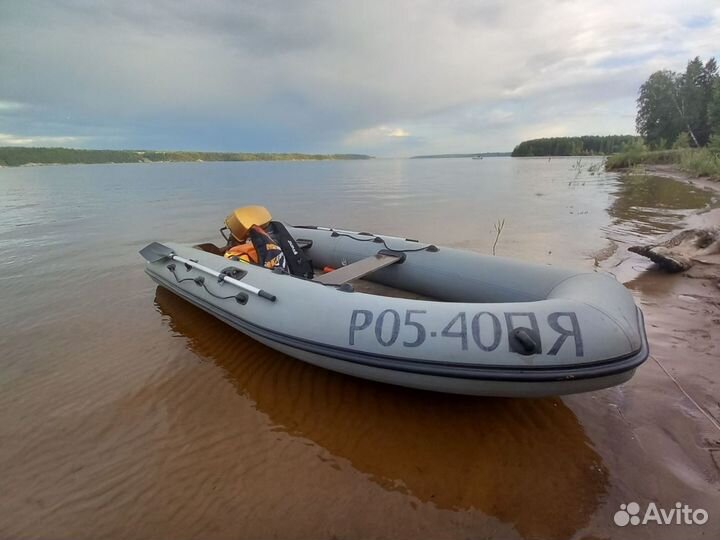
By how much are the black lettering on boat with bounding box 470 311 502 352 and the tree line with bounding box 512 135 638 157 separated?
57.4m


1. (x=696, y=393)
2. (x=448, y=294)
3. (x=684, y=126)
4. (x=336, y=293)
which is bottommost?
(x=696, y=393)

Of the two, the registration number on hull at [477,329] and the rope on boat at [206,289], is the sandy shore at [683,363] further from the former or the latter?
the rope on boat at [206,289]

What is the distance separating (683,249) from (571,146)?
66.5 m

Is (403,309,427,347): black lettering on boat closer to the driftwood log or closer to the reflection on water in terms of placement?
the reflection on water

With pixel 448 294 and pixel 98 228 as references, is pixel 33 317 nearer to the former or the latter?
pixel 448 294

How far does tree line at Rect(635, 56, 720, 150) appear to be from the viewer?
32.2 m

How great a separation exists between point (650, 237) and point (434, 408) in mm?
6961

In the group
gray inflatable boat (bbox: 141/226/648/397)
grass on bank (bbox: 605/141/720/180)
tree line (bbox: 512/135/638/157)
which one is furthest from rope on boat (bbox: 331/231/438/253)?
tree line (bbox: 512/135/638/157)

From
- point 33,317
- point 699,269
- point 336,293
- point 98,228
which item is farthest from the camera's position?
point 98,228

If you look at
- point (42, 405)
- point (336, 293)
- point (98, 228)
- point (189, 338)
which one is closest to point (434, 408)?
point (336, 293)

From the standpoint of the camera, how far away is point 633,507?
1901 millimetres

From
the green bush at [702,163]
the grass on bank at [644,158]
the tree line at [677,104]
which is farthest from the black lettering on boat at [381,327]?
the tree line at [677,104]

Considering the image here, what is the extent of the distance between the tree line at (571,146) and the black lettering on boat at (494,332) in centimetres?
5739

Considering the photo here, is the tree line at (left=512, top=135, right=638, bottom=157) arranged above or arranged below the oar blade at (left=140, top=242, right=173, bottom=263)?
above
